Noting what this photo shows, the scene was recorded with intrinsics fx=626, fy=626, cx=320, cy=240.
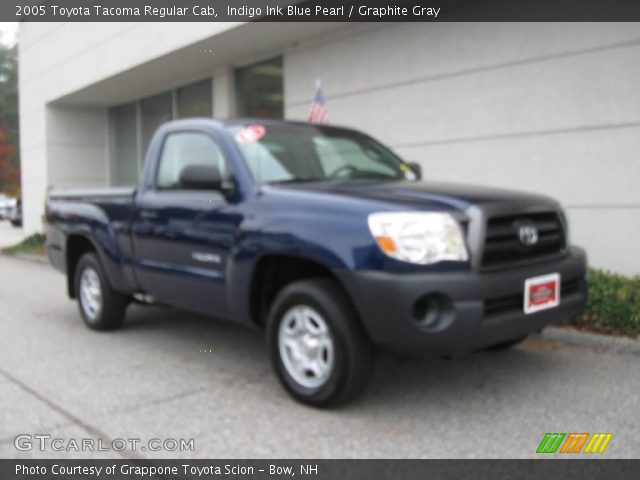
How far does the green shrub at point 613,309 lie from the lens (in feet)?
16.4

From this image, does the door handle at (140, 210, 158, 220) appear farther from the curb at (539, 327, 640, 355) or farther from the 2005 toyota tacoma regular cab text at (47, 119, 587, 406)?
the curb at (539, 327, 640, 355)

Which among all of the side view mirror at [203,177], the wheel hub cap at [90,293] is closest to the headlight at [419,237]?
the side view mirror at [203,177]

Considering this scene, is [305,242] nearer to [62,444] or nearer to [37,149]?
[62,444]

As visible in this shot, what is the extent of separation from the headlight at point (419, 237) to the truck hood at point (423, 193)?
12 centimetres

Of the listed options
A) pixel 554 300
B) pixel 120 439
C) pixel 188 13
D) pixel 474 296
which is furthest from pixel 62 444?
pixel 188 13

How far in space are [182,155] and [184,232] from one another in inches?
28.7

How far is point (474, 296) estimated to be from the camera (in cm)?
329

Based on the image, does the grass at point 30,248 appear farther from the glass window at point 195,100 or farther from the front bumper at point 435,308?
the front bumper at point 435,308

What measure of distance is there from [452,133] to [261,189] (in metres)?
4.72

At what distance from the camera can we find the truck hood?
138 inches

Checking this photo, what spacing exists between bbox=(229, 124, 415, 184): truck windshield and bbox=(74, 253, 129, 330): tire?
2.11 metres

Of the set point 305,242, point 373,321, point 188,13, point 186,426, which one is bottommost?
point 186,426

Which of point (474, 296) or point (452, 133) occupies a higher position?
point (452, 133)

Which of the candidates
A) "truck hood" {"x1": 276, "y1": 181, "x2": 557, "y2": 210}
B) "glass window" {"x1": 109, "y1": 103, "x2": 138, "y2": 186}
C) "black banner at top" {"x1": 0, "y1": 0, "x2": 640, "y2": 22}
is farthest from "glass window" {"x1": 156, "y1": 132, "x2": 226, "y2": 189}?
"glass window" {"x1": 109, "y1": 103, "x2": 138, "y2": 186}
